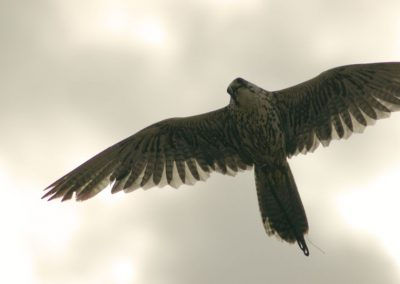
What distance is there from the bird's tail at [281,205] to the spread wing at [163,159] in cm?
81

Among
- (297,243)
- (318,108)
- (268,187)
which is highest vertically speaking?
(318,108)

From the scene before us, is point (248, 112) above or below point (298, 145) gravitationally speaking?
above

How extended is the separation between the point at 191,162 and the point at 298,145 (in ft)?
6.58

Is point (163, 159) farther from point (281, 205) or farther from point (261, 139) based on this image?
point (281, 205)

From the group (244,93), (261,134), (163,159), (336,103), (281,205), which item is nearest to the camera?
(244,93)

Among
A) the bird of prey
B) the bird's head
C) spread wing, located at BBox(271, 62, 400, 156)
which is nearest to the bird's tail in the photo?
the bird of prey

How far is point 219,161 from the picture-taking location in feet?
46.3

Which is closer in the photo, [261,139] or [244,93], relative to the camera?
[244,93]

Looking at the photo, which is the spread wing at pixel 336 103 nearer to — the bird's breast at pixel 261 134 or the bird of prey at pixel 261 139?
the bird of prey at pixel 261 139

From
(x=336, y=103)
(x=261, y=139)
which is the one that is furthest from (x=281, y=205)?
(x=336, y=103)

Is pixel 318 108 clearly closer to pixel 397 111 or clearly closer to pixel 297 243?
pixel 397 111

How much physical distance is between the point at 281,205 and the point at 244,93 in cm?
194

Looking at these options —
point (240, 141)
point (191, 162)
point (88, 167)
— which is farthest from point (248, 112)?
point (88, 167)

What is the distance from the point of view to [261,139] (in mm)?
13070
